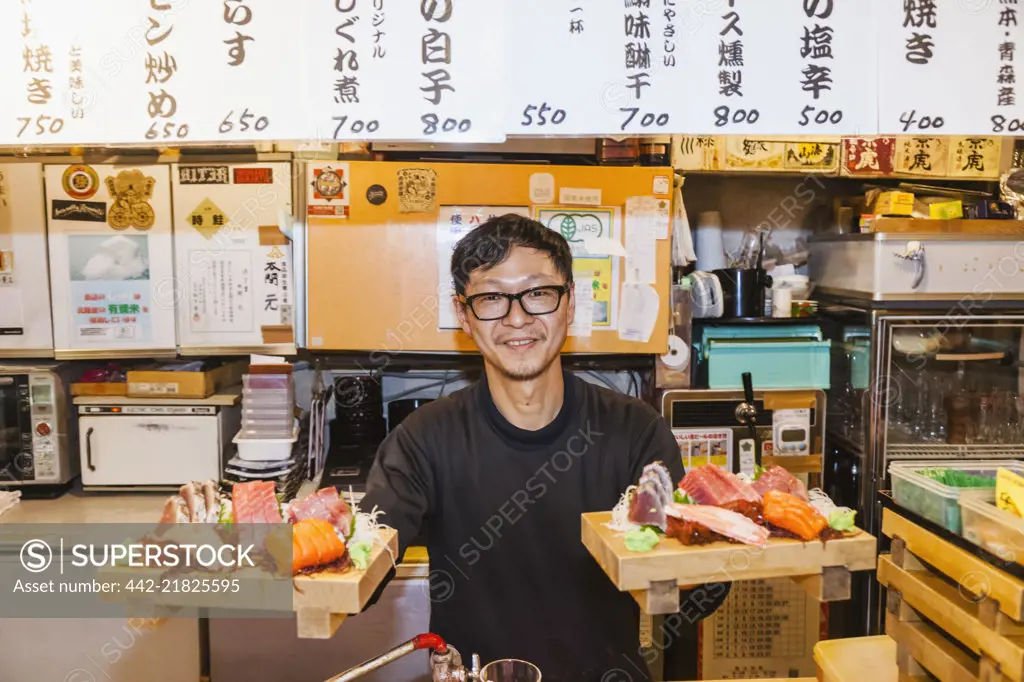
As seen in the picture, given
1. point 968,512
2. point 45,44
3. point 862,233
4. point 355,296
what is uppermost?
point 45,44

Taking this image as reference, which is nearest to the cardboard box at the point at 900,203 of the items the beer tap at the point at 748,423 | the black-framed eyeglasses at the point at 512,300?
the beer tap at the point at 748,423

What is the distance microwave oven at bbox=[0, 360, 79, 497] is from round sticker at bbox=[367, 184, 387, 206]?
4.98 feet

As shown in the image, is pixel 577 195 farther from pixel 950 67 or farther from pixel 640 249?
pixel 950 67

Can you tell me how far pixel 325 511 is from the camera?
143 centimetres

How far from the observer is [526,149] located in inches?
125

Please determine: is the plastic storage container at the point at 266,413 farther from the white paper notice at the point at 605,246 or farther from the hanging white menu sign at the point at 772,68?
the hanging white menu sign at the point at 772,68

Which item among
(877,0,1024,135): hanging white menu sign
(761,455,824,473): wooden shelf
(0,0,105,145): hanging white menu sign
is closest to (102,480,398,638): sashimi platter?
(0,0,105,145): hanging white menu sign

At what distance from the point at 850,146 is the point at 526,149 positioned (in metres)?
1.60

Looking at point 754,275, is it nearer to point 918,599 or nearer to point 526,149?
point 526,149

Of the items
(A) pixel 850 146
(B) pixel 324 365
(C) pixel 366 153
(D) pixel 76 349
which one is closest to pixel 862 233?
(A) pixel 850 146

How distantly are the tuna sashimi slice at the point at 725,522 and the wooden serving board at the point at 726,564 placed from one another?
0.02 metres

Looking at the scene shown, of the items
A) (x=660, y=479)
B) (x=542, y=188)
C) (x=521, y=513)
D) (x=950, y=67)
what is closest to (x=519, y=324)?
(x=521, y=513)

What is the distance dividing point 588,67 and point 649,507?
0.90 meters

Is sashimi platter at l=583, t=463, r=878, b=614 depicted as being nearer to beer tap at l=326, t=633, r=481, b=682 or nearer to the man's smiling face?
beer tap at l=326, t=633, r=481, b=682
